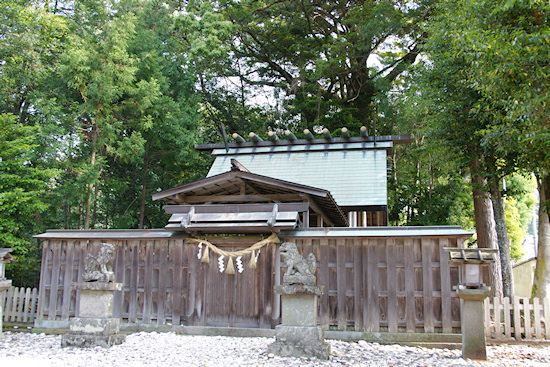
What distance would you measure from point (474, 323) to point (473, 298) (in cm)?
40

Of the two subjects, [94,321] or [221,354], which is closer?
[221,354]

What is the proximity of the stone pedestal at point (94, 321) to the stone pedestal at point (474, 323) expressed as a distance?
599cm

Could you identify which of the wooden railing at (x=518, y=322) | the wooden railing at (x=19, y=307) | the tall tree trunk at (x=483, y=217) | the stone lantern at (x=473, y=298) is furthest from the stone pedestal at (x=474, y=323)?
the wooden railing at (x=19, y=307)

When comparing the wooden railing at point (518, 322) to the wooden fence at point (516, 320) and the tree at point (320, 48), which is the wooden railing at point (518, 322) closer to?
the wooden fence at point (516, 320)

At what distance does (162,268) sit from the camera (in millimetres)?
9664

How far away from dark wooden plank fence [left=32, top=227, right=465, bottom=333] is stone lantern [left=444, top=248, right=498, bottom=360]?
1.32 m

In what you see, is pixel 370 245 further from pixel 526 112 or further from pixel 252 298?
pixel 526 112

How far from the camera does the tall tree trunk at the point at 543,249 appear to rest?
438 inches

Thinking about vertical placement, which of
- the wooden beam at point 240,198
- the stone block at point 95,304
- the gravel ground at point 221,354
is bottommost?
the gravel ground at point 221,354

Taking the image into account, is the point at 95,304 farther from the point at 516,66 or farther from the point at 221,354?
the point at 516,66

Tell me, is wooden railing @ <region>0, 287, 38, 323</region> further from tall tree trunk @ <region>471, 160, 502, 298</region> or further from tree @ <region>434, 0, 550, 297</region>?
tall tree trunk @ <region>471, 160, 502, 298</region>

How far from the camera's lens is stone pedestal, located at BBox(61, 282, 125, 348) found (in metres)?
7.57

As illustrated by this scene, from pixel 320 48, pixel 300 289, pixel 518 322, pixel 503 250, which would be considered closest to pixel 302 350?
pixel 300 289

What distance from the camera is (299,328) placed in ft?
22.6
